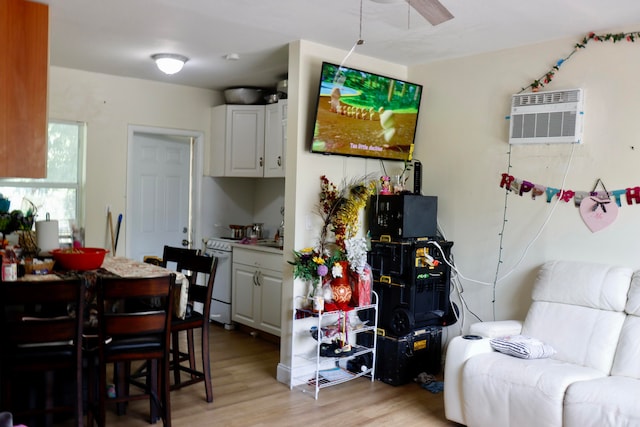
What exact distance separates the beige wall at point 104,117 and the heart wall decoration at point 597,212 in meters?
4.00

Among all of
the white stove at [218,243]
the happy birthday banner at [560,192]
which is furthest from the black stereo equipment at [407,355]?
the white stove at [218,243]

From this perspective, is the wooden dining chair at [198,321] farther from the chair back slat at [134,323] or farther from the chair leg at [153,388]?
the chair back slat at [134,323]

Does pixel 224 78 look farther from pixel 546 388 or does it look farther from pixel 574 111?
pixel 546 388

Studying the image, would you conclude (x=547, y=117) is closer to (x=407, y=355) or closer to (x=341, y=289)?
(x=341, y=289)

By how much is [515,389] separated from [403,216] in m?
1.51

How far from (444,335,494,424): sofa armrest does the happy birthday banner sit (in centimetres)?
119

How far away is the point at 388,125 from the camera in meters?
4.53

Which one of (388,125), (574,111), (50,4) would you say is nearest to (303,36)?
(388,125)

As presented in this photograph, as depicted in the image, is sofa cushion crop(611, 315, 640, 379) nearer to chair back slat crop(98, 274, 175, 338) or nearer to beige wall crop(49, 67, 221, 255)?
chair back slat crop(98, 274, 175, 338)

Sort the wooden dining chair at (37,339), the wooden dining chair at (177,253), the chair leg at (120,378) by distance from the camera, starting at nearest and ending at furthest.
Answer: the wooden dining chair at (37,339) → the chair leg at (120,378) → the wooden dining chair at (177,253)

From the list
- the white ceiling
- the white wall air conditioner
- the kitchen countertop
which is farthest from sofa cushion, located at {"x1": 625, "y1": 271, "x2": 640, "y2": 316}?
the kitchen countertop

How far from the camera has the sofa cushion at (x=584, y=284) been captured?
11.1 feet

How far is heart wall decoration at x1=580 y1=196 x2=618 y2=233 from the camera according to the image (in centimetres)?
364

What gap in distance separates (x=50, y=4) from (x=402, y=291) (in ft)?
9.91
